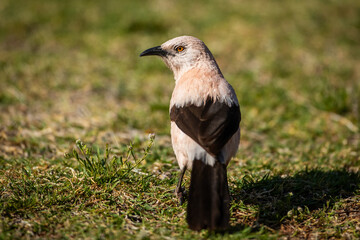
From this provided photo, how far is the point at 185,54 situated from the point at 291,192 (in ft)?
6.50

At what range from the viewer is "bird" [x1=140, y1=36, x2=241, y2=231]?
3170 millimetres

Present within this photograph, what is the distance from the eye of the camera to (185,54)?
4.55 m

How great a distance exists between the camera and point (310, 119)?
678 cm

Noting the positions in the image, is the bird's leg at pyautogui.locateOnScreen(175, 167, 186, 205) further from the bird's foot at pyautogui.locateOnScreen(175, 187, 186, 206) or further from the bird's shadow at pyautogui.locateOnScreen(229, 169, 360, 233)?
the bird's shadow at pyautogui.locateOnScreen(229, 169, 360, 233)

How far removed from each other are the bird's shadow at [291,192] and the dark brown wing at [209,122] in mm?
787

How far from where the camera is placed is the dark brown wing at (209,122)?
3.37 meters

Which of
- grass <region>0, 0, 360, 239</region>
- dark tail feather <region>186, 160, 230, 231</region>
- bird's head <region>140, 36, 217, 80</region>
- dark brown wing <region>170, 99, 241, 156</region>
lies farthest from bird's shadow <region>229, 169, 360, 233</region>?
bird's head <region>140, 36, 217, 80</region>

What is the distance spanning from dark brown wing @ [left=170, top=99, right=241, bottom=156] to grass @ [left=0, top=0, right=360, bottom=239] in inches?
17.3

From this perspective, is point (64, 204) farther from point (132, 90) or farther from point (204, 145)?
point (132, 90)

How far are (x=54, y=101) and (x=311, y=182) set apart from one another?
483 centimetres

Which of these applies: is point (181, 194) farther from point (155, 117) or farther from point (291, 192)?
point (155, 117)

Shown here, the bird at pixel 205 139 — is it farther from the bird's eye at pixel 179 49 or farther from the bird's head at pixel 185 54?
the bird's eye at pixel 179 49

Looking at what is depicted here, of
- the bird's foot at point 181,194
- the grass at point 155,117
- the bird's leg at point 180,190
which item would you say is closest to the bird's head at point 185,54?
the grass at point 155,117

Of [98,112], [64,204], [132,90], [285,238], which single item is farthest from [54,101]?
[285,238]
